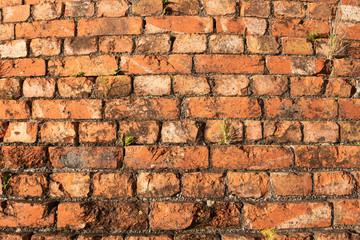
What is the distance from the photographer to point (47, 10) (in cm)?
120

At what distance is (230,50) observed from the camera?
3.76 ft

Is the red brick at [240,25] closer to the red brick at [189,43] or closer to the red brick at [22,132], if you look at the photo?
the red brick at [189,43]

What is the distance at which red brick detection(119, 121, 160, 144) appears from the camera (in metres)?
1.05

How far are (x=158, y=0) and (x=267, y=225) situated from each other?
1.25 m

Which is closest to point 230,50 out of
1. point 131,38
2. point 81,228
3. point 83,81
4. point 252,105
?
point 252,105

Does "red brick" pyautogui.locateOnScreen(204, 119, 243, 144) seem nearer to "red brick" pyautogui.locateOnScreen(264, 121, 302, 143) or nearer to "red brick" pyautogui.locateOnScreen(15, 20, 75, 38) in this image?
"red brick" pyautogui.locateOnScreen(264, 121, 302, 143)

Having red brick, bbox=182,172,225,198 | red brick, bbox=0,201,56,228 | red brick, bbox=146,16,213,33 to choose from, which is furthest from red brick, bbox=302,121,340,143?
red brick, bbox=0,201,56,228

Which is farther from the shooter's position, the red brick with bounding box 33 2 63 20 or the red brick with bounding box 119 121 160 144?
the red brick with bounding box 33 2 63 20

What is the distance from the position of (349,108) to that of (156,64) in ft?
3.32

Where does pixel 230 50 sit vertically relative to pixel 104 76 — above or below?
above

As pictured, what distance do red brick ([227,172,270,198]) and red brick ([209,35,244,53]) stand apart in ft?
A: 2.08

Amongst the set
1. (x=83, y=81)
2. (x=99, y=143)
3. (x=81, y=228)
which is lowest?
(x=81, y=228)

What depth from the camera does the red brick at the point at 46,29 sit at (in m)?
1.17

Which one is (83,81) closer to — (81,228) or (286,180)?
(81,228)
